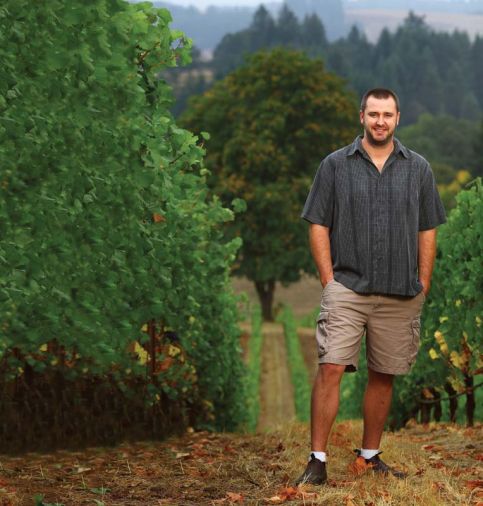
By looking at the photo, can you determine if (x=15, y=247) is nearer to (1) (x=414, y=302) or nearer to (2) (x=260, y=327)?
(1) (x=414, y=302)

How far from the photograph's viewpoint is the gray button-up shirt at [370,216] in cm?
587

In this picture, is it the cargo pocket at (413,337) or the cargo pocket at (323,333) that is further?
the cargo pocket at (413,337)

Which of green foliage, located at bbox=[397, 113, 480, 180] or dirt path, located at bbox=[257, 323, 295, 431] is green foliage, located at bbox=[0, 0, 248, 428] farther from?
green foliage, located at bbox=[397, 113, 480, 180]

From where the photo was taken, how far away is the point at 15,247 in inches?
266

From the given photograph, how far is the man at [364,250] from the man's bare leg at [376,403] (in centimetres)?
19

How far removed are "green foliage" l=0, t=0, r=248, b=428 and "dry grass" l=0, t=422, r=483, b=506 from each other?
0.99 meters

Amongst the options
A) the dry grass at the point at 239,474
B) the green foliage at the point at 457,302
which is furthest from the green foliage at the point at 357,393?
the dry grass at the point at 239,474

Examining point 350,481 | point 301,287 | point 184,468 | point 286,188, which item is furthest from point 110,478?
point 301,287

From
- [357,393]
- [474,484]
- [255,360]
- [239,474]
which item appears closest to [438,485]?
[474,484]

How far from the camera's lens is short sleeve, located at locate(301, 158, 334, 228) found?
5961 millimetres

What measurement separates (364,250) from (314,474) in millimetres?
1296

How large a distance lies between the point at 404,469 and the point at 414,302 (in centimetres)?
113

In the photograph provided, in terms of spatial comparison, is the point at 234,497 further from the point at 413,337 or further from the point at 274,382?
the point at 274,382

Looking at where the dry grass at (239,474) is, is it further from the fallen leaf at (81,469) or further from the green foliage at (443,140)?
the green foliage at (443,140)
